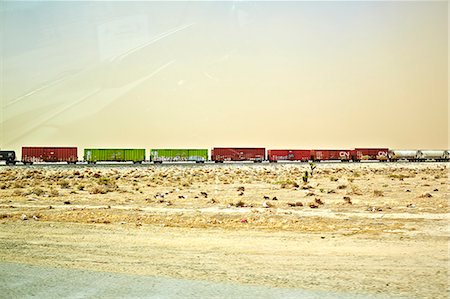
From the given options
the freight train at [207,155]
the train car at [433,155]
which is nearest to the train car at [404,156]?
the freight train at [207,155]

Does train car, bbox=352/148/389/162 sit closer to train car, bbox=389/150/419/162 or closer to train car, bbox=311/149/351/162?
train car, bbox=389/150/419/162

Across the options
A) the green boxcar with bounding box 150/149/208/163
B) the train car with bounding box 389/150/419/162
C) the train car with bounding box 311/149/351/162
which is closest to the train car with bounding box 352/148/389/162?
the train car with bounding box 389/150/419/162

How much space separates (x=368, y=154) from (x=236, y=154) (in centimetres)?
3039

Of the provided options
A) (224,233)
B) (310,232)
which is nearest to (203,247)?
(224,233)

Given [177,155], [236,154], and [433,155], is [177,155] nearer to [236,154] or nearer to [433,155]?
[236,154]

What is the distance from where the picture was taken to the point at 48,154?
7969 cm

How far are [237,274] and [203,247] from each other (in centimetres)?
341

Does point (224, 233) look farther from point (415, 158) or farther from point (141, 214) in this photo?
point (415, 158)

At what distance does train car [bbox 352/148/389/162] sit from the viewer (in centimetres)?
9825

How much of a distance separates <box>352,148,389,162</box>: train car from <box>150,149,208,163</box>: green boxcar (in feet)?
104

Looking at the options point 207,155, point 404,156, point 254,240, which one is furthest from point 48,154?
point 254,240

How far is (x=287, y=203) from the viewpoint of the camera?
23609 mm

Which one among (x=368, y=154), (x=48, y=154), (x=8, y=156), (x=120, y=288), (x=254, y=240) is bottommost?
(x=254, y=240)

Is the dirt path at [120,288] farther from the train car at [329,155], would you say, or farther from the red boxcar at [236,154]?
the train car at [329,155]
